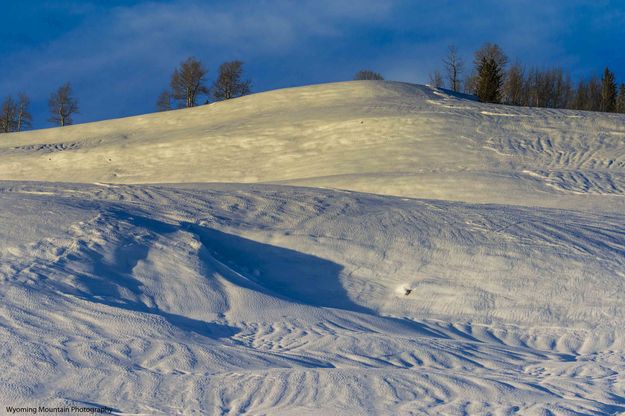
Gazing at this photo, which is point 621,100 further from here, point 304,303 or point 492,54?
point 304,303

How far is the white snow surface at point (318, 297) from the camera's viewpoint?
6.54 meters

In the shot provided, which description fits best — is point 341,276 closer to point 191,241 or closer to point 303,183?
point 191,241

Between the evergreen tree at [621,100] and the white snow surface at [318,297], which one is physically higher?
the evergreen tree at [621,100]

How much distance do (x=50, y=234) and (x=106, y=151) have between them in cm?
1762

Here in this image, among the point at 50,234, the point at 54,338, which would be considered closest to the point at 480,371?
the point at 54,338

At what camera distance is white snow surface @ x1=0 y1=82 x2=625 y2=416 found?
21.5 feet

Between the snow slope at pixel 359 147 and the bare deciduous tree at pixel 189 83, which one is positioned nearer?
the snow slope at pixel 359 147

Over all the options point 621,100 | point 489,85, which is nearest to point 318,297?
point 489,85

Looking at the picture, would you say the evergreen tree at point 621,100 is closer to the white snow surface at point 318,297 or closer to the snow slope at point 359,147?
the snow slope at point 359,147

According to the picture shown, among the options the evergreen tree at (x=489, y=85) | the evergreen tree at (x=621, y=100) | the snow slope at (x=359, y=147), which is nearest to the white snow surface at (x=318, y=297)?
the snow slope at (x=359, y=147)

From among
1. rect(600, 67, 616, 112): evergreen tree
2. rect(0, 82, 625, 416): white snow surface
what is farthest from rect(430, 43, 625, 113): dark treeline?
rect(0, 82, 625, 416): white snow surface

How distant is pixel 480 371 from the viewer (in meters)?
7.51

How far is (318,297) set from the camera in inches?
404

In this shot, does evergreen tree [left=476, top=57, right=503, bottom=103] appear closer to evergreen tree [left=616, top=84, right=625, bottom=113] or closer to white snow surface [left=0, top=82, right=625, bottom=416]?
evergreen tree [left=616, top=84, right=625, bottom=113]
